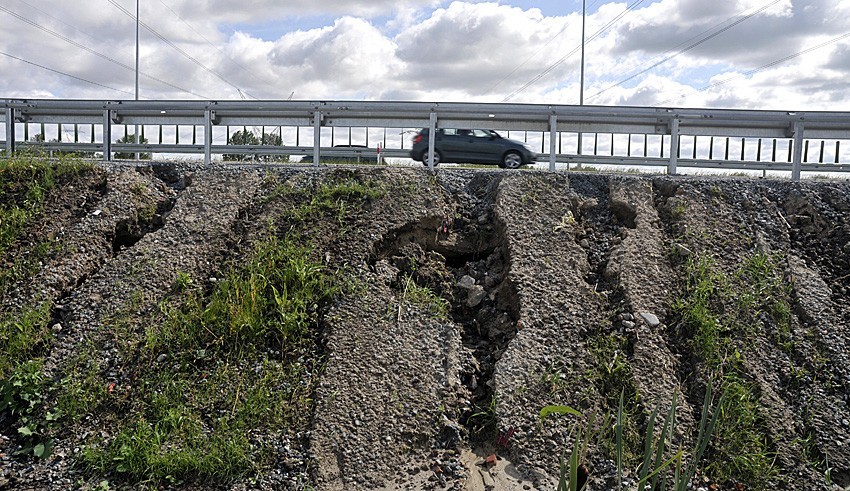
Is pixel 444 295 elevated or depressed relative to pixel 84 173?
depressed

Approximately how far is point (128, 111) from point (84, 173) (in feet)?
6.05

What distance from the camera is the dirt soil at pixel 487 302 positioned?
19.9 feet

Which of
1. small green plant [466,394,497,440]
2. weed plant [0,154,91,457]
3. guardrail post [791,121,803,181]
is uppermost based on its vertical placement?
guardrail post [791,121,803,181]

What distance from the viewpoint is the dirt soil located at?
19.9 feet

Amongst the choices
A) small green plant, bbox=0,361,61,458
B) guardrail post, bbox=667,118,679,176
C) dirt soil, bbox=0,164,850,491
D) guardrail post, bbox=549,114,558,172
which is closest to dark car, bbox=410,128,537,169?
guardrail post, bbox=549,114,558,172

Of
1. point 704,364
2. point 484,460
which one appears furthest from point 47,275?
point 704,364

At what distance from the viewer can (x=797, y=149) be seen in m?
10.1

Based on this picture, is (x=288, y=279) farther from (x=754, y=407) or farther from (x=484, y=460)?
(x=754, y=407)

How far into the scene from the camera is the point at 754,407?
6.46m

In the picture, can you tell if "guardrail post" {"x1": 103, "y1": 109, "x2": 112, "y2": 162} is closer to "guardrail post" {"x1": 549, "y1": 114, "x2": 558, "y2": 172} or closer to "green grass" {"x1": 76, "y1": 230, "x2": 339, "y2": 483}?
"green grass" {"x1": 76, "y1": 230, "x2": 339, "y2": 483}

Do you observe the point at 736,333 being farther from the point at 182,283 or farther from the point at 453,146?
the point at 453,146

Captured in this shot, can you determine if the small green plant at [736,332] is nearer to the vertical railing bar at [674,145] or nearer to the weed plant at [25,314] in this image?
the vertical railing bar at [674,145]

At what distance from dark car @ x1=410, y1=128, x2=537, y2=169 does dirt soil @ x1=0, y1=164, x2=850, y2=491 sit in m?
5.69

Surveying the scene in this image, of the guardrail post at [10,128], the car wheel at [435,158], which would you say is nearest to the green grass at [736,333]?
the car wheel at [435,158]
